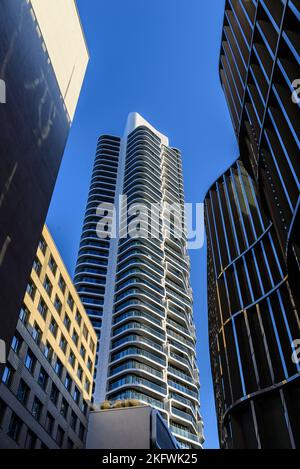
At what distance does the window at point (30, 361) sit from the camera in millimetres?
29172

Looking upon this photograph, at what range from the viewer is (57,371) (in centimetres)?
3475

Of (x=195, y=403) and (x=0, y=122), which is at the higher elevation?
(x=195, y=403)

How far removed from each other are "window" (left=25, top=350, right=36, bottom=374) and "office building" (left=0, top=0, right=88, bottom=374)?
736 cm

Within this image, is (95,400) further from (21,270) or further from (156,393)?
(21,270)

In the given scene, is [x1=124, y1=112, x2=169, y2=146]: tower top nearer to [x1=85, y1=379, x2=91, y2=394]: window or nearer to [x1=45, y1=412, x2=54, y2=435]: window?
[x1=85, y1=379, x2=91, y2=394]: window

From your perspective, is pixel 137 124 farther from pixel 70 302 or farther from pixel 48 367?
pixel 48 367

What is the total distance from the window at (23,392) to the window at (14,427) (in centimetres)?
114

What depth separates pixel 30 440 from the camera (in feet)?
93.1

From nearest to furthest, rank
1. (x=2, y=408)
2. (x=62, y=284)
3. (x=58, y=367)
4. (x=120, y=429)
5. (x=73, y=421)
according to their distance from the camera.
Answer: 1. (x=2, y=408)
2. (x=58, y=367)
3. (x=73, y=421)
4. (x=62, y=284)
5. (x=120, y=429)

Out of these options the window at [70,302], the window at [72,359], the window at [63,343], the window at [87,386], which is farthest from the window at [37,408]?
the window at [87,386]

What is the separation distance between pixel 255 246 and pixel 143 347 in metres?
45.0

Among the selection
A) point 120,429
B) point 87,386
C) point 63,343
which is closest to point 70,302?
point 63,343

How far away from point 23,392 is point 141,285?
50.5m
